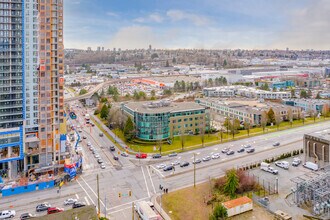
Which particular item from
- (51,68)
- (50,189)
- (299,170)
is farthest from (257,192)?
(51,68)

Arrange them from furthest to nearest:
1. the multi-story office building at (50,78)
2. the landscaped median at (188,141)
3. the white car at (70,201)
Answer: the landscaped median at (188,141) → the multi-story office building at (50,78) → the white car at (70,201)

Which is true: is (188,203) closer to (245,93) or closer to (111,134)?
(111,134)

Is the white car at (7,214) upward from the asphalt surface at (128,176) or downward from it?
downward

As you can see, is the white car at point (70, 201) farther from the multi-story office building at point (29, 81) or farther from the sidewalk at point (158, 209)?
the multi-story office building at point (29, 81)

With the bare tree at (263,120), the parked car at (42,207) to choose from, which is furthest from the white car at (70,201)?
the bare tree at (263,120)

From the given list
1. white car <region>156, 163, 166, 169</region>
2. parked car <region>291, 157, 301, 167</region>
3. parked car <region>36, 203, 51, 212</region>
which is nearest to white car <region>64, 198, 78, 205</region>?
parked car <region>36, 203, 51, 212</region>

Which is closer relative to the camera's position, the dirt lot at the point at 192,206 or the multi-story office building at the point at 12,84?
the dirt lot at the point at 192,206
